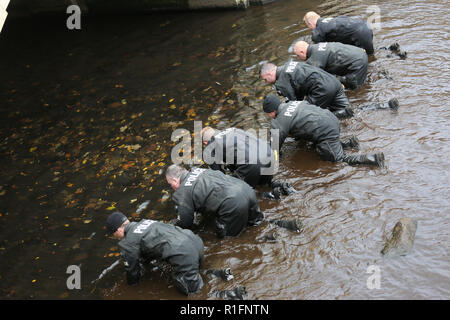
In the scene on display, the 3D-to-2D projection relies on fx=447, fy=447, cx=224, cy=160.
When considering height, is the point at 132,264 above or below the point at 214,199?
below

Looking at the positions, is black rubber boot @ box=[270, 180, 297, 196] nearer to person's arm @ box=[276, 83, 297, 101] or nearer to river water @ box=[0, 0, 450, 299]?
river water @ box=[0, 0, 450, 299]

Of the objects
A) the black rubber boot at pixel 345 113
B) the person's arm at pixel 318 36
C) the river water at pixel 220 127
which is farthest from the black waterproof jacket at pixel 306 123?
the person's arm at pixel 318 36

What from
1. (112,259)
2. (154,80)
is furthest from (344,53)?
(112,259)

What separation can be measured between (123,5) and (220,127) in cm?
1099

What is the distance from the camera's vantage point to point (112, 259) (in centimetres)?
713

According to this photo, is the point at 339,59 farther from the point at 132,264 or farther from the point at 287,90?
the point at 132,264

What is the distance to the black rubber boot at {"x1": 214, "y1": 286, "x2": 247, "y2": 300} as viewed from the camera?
579 cm

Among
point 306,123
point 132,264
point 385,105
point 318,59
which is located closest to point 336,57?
point 318,59

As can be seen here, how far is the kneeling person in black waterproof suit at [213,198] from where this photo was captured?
6609 millimetres

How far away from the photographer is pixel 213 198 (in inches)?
261

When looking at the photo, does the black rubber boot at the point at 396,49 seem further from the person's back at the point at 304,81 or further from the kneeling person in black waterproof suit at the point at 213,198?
the kneeling person in black waterproof suit at the point at 213,198

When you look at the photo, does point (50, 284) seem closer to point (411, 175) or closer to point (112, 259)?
point (112, 259)

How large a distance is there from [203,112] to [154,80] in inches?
112

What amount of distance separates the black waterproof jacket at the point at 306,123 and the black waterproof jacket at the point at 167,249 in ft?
9.50
